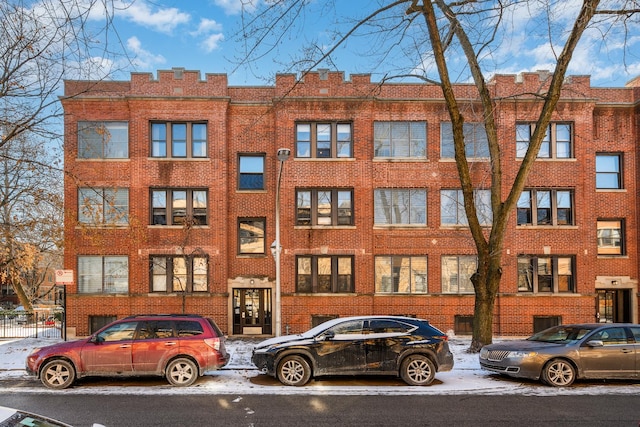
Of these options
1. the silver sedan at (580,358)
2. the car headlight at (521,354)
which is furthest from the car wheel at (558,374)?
the car headlight at (521,354)

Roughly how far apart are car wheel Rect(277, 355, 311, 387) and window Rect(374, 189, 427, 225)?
1094cm

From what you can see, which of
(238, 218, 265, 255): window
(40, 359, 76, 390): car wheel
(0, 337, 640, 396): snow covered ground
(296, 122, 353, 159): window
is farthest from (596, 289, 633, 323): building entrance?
(40, 359, 76, 390): car wheel

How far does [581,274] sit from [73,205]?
855 inches

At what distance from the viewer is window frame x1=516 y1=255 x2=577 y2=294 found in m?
21.0

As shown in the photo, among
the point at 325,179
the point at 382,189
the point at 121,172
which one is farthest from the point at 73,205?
the point at 382,189

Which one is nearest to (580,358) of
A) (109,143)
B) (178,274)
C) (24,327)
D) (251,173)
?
(251,173)

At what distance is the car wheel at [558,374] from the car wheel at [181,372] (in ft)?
25.5

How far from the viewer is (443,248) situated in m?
20.9

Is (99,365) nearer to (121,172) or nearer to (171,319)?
(171,319)

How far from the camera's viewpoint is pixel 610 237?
21891 millimetres

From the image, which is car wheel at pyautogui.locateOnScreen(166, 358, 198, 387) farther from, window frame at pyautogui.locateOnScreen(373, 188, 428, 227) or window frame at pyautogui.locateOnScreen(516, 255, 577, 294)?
window frame at pyautogui.locateOnScreen(516, 255, 577, 294)

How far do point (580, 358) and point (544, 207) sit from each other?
11.8 meters

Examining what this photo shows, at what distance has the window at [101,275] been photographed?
66.7ft

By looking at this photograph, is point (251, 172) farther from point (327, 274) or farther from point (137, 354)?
point (137, 354)
